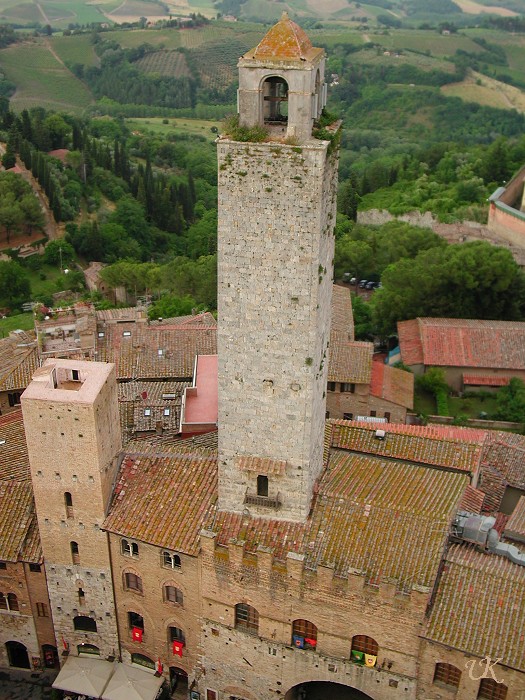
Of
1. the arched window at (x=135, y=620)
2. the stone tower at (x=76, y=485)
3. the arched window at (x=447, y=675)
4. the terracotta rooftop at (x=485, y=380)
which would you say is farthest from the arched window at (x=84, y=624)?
the terracotta rooftop at (x=485, y=380)

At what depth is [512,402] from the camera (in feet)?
159

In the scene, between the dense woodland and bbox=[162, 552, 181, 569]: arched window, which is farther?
the dense woodland

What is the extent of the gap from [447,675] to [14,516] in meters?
16.9

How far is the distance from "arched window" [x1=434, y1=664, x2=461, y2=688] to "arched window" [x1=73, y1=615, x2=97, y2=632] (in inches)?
524

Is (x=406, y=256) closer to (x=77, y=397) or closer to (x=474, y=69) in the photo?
(x=77, y=397)

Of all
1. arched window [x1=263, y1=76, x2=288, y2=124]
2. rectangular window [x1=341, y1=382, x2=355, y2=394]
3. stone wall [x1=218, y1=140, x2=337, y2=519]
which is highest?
arched window [x1=263, y1=76, x2=288, y2=124]

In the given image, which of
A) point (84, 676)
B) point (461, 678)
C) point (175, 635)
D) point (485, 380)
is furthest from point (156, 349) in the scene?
point (461, 678)

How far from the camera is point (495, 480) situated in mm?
36719

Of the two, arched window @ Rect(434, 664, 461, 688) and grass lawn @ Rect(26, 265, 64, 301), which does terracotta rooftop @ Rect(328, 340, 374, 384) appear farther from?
grass lawn @ Rect(26, 265, 64, 301)

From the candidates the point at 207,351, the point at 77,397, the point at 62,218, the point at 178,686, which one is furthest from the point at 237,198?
the point at 62,218

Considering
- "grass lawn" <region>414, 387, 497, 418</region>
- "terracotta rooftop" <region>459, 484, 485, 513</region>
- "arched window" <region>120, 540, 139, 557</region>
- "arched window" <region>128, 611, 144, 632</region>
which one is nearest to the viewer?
"arched window" <region>120, 540, 139, 557</region>

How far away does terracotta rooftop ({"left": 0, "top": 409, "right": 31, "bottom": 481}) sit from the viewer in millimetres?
32219

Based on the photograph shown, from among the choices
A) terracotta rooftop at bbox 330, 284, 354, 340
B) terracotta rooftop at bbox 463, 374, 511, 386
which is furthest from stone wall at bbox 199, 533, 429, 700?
terracotta rooftop at bbox 463, 374, 511, 386

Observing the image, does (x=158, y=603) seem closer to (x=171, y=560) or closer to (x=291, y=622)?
(x=171, y=560)
